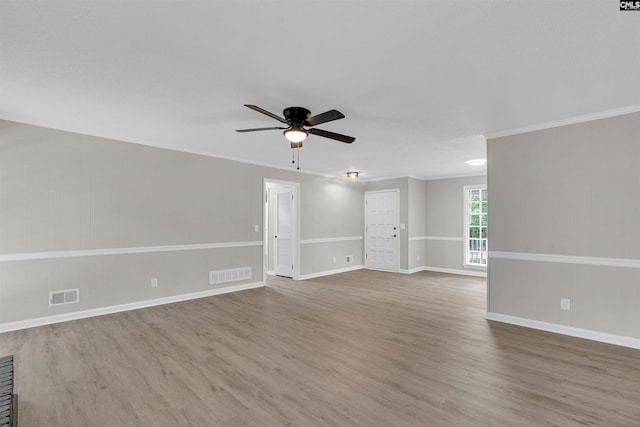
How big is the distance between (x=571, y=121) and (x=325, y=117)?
2974 millimetres

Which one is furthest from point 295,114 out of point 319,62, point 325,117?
point 319,62

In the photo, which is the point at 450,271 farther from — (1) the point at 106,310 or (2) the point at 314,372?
(1) the point at 106,310

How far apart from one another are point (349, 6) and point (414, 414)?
261 centimetres

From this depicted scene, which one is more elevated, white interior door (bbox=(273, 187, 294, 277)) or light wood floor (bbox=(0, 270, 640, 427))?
white interior door (bbox=(273, 187, 294, 277))

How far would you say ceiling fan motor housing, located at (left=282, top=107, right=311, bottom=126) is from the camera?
3121mm

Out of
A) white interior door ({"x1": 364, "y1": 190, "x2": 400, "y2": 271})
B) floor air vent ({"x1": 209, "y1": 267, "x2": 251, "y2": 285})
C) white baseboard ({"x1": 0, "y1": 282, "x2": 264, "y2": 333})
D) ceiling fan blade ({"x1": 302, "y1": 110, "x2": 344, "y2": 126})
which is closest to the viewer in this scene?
ceiling fan blade ({"x1": 302, "y1": 110, "x2": 344, "y2": 126})

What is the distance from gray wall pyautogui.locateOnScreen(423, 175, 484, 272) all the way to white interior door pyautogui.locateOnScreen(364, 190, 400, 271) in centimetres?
102

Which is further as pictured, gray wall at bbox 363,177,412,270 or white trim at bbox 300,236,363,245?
gray wall at bbox 363,177,412,270

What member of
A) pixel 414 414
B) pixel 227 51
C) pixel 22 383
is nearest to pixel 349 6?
pixel 227 51

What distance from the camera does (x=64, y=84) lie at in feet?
8.90

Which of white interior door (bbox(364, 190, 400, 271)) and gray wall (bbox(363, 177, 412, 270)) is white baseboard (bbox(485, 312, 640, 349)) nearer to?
gray wall (bbox(363, 177, 412, 270))

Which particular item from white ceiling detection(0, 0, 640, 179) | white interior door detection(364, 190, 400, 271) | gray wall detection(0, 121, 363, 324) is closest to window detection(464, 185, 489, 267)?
white interior door detection(364, 190, 400, 271)

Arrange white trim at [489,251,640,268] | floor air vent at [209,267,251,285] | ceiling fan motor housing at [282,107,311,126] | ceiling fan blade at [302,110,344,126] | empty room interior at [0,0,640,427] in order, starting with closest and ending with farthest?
empty room interior at [0,0,640,427]
ceiling fan blade at [302,110,344,126]
ceiling fan motor housing at [282,107,311,126]
white trim at [489,251,640,268]
floor air vent at [209,267,251,285]

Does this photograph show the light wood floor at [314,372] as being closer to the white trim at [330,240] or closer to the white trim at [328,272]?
the white trim at [328,272]
